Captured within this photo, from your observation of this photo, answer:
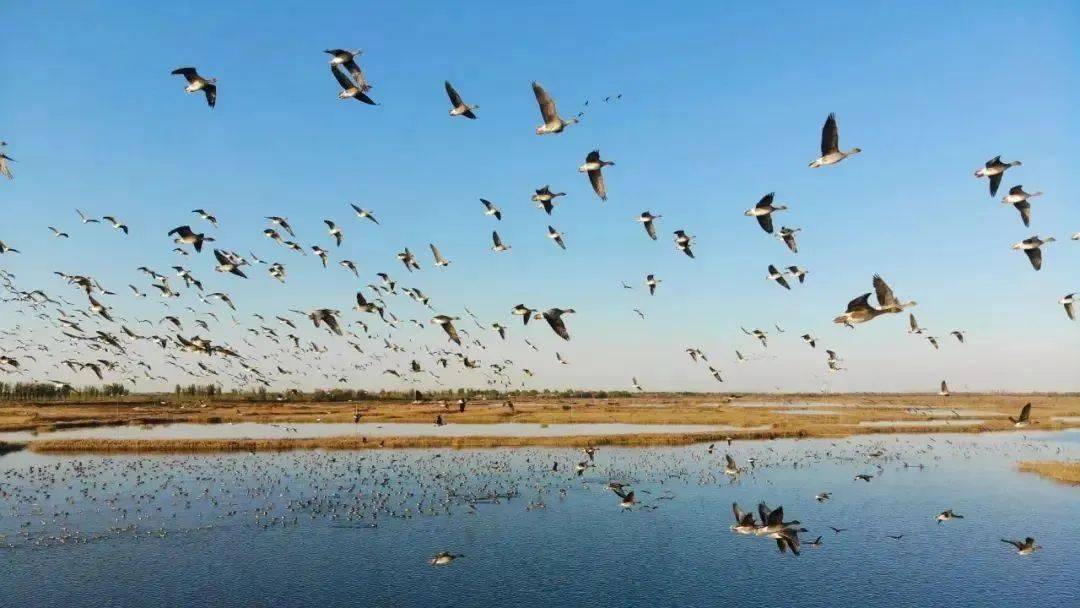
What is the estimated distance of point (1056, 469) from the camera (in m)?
50.5

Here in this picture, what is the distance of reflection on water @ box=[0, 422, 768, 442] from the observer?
70.2m

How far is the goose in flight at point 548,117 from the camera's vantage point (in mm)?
14484

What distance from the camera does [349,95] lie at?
15.3 meters

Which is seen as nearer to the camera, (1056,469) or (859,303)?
(859,303)

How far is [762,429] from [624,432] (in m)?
16.9

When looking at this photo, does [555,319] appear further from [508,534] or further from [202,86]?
[508,534]

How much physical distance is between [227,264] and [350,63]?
9111mm

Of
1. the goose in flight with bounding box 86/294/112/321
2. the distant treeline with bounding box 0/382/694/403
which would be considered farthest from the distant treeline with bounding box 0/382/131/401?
the goose in flight with bounding box 86/294/112/321

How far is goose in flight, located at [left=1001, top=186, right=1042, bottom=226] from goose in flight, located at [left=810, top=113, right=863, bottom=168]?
528cm

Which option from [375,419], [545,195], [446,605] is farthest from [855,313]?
[375,419]

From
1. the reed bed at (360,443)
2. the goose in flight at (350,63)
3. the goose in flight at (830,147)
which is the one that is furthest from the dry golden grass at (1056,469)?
the goose in flight at (350,63)

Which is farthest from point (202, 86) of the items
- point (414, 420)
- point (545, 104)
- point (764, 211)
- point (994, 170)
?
point (414, 420)

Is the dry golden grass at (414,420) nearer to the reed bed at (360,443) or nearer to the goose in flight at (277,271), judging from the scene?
the reed bed at (360,443)

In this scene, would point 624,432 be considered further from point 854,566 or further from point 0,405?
point 0,405
